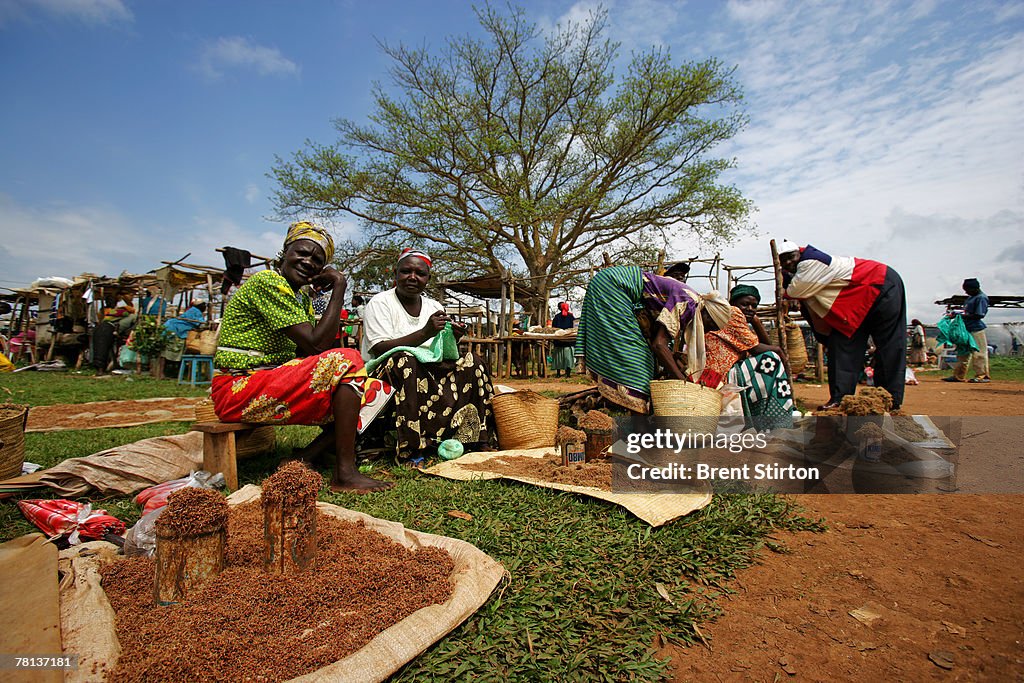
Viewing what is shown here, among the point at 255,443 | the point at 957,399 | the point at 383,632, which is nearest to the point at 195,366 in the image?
the point at 255,443

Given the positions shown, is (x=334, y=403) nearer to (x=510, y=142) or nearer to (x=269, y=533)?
(x=269, y=533)

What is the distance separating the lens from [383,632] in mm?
1587

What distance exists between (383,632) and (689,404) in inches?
123

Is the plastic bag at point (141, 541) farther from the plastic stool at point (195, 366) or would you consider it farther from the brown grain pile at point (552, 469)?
the plastic stool at point (195, 366)

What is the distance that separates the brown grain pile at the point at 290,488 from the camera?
1898 millimetres

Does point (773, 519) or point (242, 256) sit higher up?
point (242, 256)

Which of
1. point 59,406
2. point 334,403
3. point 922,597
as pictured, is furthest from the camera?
point 59,406

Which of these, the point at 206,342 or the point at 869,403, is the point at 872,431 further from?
the point at 206,342

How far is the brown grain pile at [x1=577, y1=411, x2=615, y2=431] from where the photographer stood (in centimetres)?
364

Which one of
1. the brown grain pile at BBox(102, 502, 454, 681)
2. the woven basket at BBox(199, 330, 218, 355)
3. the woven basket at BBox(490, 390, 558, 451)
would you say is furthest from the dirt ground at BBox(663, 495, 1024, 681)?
the woven basket at BBox(199, 330, 218, 355)

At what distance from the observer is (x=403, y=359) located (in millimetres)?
3764

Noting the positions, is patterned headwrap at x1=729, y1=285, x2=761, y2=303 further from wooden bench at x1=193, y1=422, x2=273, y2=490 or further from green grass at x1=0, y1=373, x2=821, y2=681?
wooden bench at x1=193, y1=422, x2=273, y2=490

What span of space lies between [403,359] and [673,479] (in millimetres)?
2083

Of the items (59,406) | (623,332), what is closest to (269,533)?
(623,332)
